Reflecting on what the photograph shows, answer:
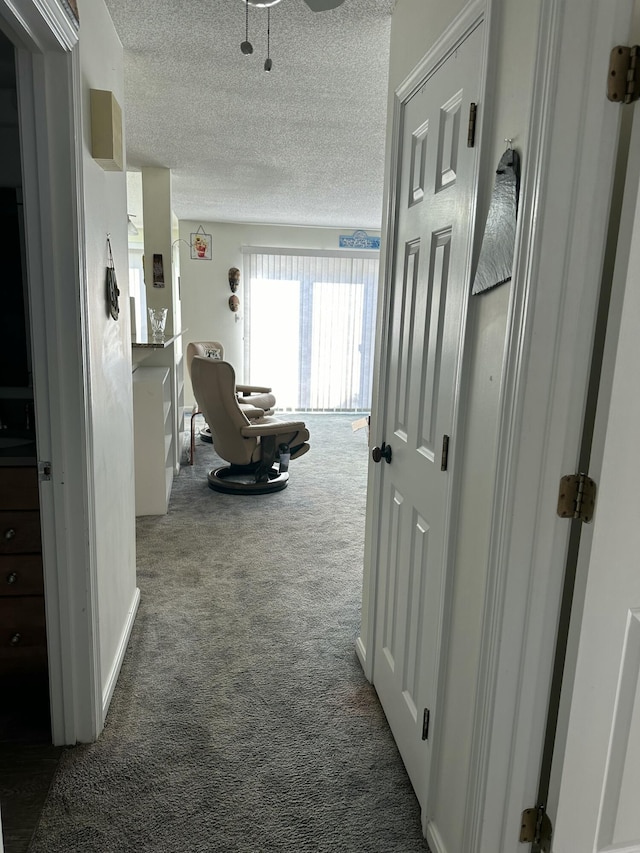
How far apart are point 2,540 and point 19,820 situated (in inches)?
30.7

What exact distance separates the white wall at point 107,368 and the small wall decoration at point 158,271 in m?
2.29

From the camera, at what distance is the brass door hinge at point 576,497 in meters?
1.17

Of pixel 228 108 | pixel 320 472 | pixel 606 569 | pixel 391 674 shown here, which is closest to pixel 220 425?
pixel 320 472

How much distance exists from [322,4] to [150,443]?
269 centimetres

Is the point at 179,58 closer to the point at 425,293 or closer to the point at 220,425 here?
the point at 425,293

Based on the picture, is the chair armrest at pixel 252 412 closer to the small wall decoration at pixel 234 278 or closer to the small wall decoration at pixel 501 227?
the small wall decoration at pixel 234 278

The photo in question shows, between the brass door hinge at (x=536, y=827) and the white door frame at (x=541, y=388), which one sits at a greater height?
the white door frame at (x=541, y=388)

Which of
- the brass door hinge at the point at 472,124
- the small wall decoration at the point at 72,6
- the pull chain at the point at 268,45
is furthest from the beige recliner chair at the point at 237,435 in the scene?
the brass door hinge at the point at 472,124

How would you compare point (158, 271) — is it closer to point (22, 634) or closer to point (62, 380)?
point (62, 380)

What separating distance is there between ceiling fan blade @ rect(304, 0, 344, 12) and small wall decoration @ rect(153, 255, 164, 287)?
303cm

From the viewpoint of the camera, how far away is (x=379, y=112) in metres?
3.12

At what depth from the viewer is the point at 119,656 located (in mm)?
2285

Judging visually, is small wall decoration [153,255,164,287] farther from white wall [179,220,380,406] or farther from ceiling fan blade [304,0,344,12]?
ceiling fan blade [304,0,344,12]

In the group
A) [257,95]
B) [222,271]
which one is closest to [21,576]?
[257,95]
